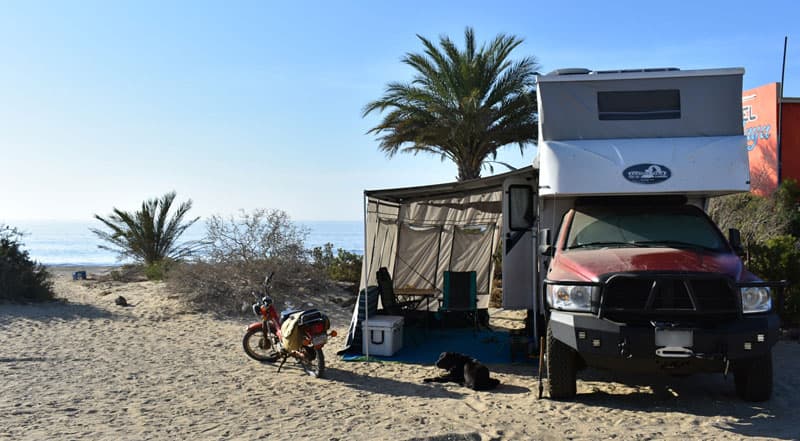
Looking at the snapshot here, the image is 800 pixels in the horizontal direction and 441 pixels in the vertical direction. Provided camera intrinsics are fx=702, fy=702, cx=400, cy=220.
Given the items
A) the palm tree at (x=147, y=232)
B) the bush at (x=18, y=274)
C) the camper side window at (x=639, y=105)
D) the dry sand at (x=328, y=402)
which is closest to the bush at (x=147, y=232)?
the palm tree at (x=147, y=232)

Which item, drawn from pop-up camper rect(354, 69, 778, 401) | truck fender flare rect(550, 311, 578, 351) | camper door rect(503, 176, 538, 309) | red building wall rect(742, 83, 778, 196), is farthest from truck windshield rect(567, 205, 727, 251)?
red building wall rect(742, 83, 778, 196)

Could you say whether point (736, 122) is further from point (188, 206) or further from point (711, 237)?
point (188, 206)

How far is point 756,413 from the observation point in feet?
20.3

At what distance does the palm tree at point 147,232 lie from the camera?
20.7 metres

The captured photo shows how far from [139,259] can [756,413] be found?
60.2 feet

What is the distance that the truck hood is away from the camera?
6004 mm

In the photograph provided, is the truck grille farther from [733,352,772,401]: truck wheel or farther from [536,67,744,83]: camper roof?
[536,67,744,83]: camper roof

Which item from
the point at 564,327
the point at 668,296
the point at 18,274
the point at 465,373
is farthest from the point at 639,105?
the point at 18,274

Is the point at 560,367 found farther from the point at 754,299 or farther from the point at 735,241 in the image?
the point at 735,241

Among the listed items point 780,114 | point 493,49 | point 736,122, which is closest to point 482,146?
point 493,49

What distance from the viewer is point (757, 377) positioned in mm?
6355

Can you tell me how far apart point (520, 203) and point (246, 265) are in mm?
7162

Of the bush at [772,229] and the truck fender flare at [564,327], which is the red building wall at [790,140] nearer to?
the bush at [772,229]

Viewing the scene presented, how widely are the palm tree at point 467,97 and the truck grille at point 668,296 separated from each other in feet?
36.0
